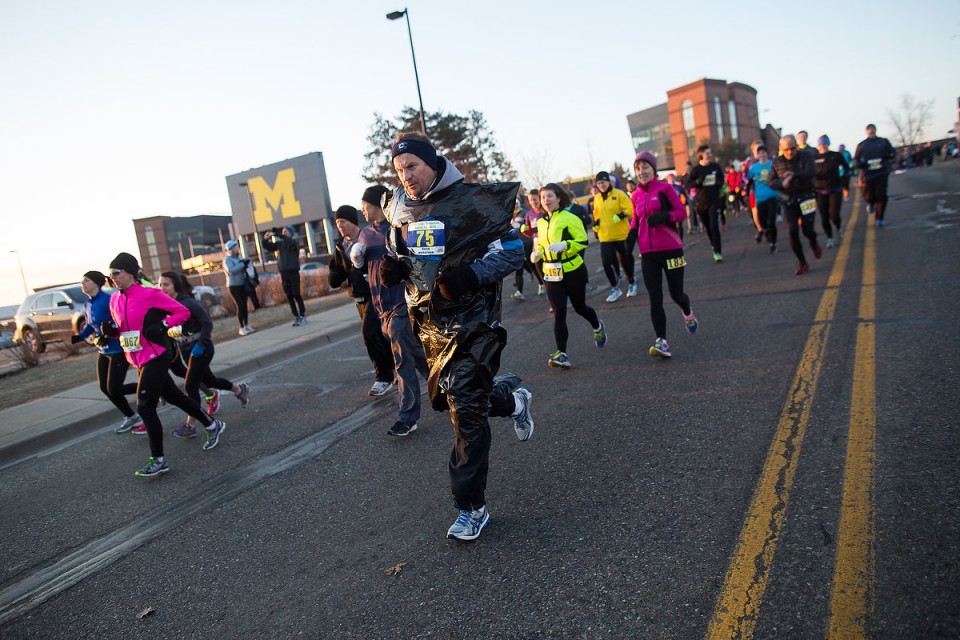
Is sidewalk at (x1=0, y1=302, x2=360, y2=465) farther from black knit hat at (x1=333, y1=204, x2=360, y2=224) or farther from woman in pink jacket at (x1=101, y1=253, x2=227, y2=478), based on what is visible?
black knit hat at (x1=333, y1=204, x2=360, y2=224)

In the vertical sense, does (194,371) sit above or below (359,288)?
below

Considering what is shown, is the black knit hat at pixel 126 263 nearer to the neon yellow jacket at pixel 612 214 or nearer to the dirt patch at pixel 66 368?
the dirt patch at pixel 66 368

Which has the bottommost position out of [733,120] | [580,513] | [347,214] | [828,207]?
[580,513]

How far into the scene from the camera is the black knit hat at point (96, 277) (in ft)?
20.0

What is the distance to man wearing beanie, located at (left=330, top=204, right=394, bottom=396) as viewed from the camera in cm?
584

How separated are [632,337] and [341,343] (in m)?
5.31

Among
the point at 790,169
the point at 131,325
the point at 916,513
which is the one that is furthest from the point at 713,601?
the point at 790,169

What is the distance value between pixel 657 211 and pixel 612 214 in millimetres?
2932

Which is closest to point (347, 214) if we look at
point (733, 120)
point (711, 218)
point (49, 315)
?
point (711, 218)

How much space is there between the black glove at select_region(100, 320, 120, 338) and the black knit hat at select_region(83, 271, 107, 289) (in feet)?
Result: 1.27

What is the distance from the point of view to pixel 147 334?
519 cm

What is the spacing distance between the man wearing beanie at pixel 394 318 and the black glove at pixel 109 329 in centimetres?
256

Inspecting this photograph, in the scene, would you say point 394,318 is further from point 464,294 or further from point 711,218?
point 711,218

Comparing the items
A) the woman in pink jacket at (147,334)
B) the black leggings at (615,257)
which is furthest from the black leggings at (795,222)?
the woman in pink jacket at (147,334)
